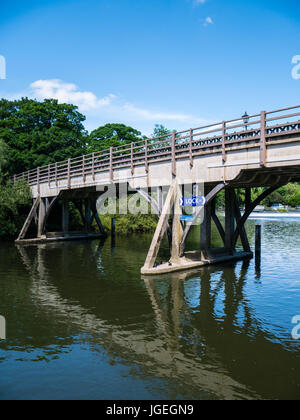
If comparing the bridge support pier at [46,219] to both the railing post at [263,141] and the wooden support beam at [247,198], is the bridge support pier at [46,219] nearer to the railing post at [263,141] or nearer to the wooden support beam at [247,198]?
the wooden support beam at [247,198]

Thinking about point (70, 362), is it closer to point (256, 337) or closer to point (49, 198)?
point (256, 337)

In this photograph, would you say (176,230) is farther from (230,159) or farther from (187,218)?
(230,159)

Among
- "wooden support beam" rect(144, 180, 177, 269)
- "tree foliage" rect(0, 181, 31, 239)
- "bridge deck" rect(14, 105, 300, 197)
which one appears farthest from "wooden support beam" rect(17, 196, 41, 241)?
"wooden support beam" rect(144, 180, 177, 269)

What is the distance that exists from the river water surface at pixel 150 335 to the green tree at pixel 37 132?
72.5ft

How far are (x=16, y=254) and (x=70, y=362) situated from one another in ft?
51.8

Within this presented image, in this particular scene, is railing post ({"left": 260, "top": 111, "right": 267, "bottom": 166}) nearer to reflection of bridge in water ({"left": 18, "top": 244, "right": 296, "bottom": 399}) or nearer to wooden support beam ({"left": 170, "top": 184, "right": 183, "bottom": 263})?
wooden support beam ({"left": 170, "top": 184, "right": 183, "bottom": 263})

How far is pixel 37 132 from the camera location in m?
36.3

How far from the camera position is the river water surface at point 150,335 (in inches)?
232

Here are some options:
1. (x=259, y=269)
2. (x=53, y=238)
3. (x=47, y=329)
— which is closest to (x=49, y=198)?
(x=53, y=238)

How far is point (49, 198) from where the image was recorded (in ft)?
94.6

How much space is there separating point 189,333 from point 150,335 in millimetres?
963

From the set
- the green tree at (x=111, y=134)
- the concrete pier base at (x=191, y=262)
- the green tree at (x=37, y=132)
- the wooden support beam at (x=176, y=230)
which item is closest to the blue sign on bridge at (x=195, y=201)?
the wooden support beam at (x=176, y=230)
